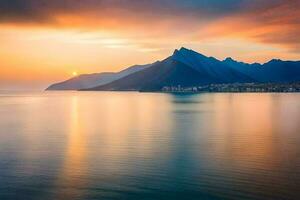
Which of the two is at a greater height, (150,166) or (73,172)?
(73,172)

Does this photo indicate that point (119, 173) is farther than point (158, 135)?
No

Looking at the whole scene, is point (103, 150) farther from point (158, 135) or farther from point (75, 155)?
point (158, 135)

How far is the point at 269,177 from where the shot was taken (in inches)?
1257

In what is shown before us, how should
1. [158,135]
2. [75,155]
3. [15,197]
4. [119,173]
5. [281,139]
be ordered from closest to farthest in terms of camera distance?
→ [15,197] → [119,173] → [75,155] → [281,139] → [158,135]

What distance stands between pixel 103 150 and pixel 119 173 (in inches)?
533

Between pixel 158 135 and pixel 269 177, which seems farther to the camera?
pixel 158 135

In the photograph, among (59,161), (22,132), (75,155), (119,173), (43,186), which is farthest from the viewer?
(22,132)

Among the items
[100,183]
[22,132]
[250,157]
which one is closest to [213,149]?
[250,157]

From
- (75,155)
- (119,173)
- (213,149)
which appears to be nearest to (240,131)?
(213,149)

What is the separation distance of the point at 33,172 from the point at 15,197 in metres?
7.43

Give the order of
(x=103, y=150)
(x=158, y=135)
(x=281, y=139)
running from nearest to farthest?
1. (x=103, y=150)
2. (x=281, y=139)
3. (x=158, y=135)

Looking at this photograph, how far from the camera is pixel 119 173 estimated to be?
34094 millimetres

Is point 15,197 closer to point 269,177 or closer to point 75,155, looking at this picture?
point 75,155

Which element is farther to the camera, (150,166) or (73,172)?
(150,166)
